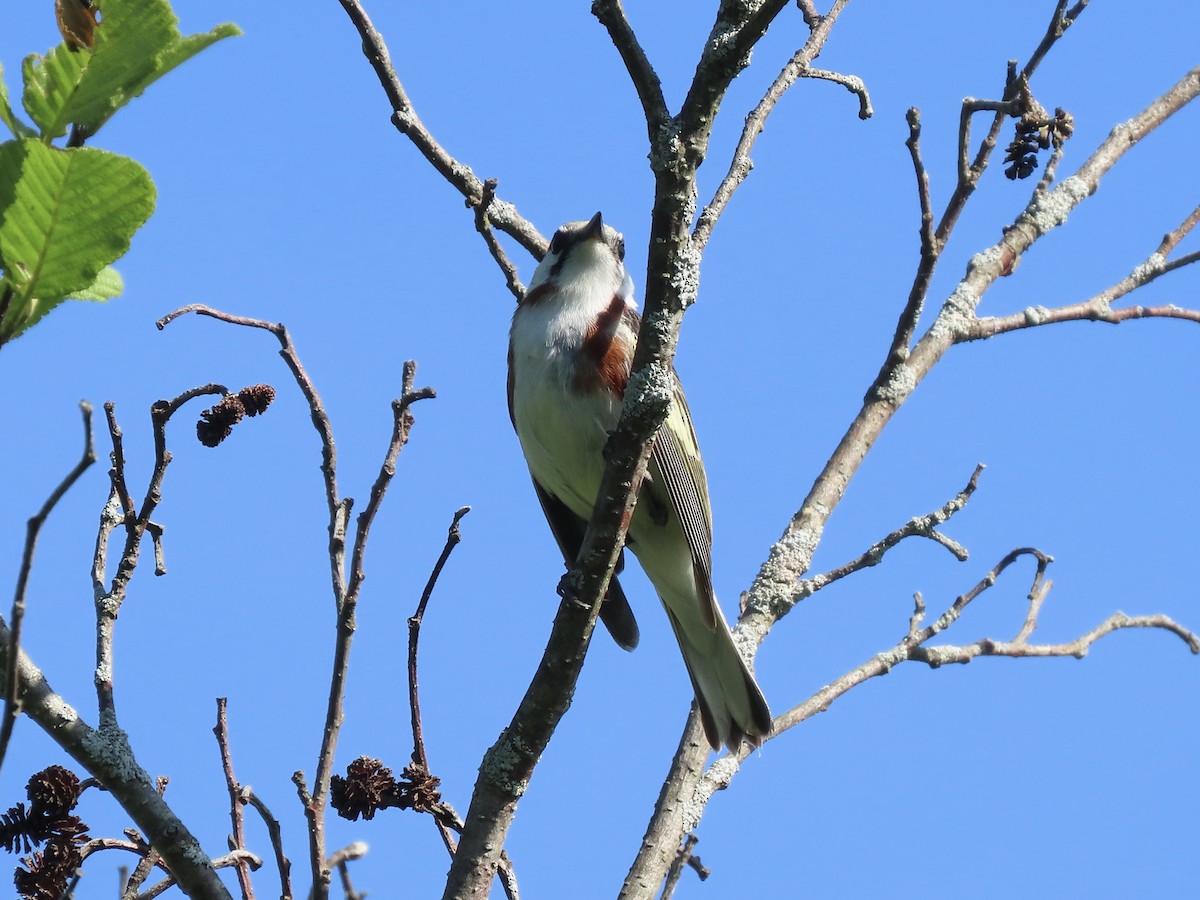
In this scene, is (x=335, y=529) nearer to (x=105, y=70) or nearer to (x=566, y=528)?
(x=105, y=70)

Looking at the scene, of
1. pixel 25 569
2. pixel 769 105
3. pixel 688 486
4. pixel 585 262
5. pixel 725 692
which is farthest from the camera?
pixel 585 262

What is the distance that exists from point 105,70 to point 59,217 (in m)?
0.18

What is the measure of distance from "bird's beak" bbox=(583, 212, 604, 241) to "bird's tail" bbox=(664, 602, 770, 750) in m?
1.53

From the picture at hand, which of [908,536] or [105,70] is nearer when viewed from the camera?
[105,70]

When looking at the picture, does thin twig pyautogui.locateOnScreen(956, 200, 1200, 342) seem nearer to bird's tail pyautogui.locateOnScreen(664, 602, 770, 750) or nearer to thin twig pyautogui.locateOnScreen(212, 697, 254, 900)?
bird's tail pyautogui.locateOnScreen(664, 602, 770, 750)

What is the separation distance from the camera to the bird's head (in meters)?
4.81

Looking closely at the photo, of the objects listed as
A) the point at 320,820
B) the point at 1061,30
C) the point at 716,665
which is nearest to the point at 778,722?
the point at 716,665

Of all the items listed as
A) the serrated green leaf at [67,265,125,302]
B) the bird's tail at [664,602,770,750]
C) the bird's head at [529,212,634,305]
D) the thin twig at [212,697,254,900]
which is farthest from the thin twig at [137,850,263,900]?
the bird's head at [529,212,634,305]

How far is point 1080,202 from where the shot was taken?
5094mm

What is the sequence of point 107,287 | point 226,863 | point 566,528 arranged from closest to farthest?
1. point 107,287
2. point 226,863
3. point 566,528

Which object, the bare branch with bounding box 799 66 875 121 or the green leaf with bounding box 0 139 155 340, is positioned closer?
the green leaf with bounding box 0 139 155 340

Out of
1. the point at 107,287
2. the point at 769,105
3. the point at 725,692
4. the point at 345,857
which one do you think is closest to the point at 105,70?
the point at 107,287

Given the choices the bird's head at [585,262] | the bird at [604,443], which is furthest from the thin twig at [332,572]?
the bird's head at [585,262]

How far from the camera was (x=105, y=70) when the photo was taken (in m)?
1.55
